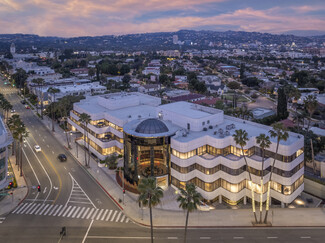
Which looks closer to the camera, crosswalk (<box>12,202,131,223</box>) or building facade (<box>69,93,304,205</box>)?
crosswalk (<box>12,202,131,223</box>)

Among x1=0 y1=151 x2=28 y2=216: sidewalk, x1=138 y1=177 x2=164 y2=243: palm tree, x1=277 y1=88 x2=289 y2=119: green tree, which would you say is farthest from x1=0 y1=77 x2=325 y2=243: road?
x1=277 y1=88 x2=289 y2=119: green tree

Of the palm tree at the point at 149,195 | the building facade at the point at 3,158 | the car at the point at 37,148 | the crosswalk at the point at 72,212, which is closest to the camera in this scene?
the palm tree at the point at 149,195

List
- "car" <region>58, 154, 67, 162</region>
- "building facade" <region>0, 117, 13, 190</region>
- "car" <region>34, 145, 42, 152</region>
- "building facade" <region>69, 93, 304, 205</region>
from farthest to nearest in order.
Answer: "car" <region>34, 145, 42, 152</region> → "car" <region>58, 154, 67, 162</region> → "building facade" <region>0, 117, 13, 190</region> → "building facade" <region>69, 93, 304, 205</region>

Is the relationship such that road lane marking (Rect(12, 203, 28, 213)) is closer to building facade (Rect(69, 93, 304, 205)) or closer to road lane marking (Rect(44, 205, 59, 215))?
road lane marking (Rect(44, 205, 59, 215))

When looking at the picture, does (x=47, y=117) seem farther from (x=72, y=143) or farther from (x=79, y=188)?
(x=79, y=188)

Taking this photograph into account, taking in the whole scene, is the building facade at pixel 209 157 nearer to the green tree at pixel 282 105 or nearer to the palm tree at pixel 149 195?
the palm tree at pixel 149 195

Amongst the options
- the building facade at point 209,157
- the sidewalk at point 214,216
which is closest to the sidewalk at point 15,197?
the sidewalk at point 214,216

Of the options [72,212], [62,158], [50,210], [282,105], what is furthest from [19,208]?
[282,105]

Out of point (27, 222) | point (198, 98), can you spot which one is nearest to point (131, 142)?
point (27, 222)

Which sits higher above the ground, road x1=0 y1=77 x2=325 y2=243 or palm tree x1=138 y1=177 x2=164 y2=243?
palm tree x1=138 y1=177 x2=164 y2=243
